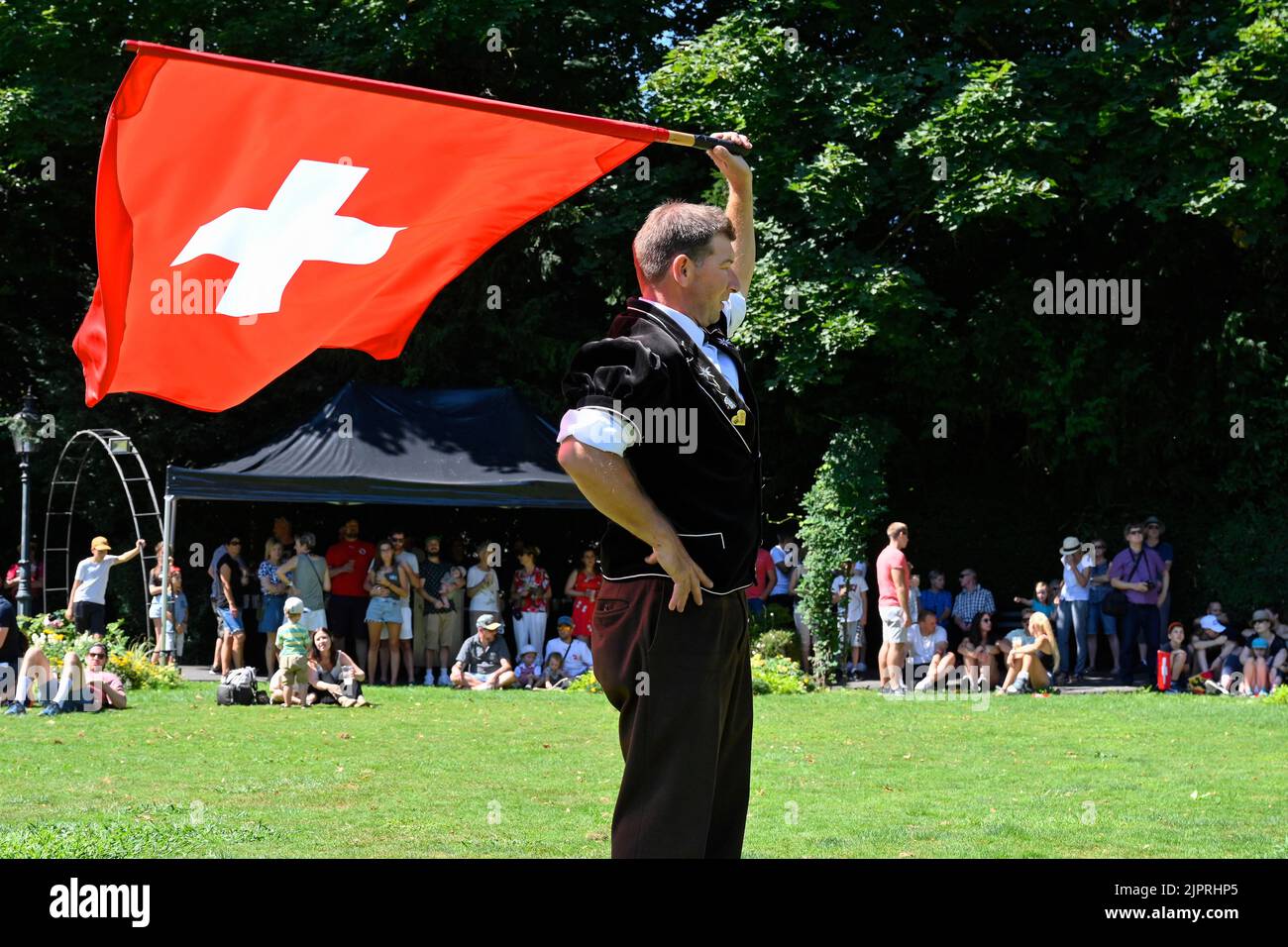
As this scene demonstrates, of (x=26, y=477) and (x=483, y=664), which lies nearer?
(x=483, y=664)

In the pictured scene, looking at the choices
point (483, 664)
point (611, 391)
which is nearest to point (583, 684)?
point (483, 664)

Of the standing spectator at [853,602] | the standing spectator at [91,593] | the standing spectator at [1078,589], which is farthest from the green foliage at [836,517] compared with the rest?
the standing spectator at [91,593]

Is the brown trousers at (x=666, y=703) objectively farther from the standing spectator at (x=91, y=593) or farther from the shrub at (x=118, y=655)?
the standing spectator at (x=91, y=593)

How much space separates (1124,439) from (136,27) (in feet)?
57.0

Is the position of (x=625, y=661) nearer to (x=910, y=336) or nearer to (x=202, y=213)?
(x=202, y=213)

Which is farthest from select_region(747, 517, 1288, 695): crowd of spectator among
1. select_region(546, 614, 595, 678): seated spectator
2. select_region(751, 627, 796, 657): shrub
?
select_region(546, 614, 595, 678): seated spectator

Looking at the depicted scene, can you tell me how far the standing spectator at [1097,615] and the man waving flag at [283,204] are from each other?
1700cm

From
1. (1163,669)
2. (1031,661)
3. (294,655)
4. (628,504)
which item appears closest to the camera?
(628,504)

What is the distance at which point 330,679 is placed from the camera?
16.7 meters

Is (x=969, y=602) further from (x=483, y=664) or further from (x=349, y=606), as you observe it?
(x=349, y=606)

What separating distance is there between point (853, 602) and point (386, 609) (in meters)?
6.80

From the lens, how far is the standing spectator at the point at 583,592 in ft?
67.0

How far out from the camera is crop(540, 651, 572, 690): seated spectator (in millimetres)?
19594

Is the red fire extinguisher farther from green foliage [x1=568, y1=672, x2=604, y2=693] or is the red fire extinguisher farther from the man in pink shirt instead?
green foliage [x1=568, y1=672, x2=604, y2=693]
